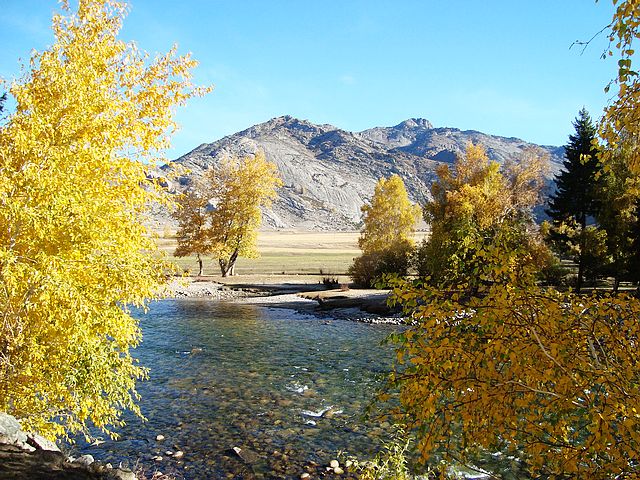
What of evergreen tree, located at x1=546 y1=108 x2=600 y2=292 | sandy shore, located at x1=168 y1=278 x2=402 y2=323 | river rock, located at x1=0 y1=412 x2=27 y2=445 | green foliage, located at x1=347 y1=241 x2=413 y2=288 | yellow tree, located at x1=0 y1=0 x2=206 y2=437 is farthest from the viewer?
green foliage, located at x1=347 y1=241 x2=413 y2=288

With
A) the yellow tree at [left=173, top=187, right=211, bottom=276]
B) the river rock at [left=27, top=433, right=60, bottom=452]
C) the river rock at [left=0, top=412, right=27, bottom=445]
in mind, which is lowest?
the river rock at [left=27, top=433, right=60, bottom=452]

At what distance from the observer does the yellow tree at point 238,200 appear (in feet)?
186

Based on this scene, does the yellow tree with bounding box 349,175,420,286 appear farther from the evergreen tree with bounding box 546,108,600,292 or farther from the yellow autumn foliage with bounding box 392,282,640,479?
the yellow autumn foliage with bounding box 392,282,640,479

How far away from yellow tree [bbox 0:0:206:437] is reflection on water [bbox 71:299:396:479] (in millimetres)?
3201

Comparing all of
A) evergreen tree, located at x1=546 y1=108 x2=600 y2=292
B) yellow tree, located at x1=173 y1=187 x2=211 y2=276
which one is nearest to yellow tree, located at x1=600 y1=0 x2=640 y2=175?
evergreen tree, located at x1=546 y1=108 x2=600 y2=292

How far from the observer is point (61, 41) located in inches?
398

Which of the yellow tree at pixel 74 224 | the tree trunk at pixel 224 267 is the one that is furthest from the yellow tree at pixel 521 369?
the tree trunk at pixel 224 267

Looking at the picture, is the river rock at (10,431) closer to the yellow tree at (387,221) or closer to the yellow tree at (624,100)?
the yellow tree at (624,100)

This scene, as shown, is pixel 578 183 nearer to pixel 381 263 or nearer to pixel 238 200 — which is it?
pixel 381 263

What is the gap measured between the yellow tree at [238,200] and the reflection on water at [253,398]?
27.9 meters

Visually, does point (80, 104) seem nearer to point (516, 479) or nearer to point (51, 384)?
point (51, 384)

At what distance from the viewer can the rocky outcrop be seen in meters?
8.48

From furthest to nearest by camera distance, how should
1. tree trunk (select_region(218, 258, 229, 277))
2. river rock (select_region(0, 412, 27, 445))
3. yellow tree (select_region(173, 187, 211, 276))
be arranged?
tree trunk (select_region(218, 258, 229, 277)) < yellow tree (select_region(173, 187, 211, 276)) < river rock (select_region(0, 412, 27, 445))

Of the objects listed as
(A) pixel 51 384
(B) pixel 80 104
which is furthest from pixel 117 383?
(B) pixel 80 104
